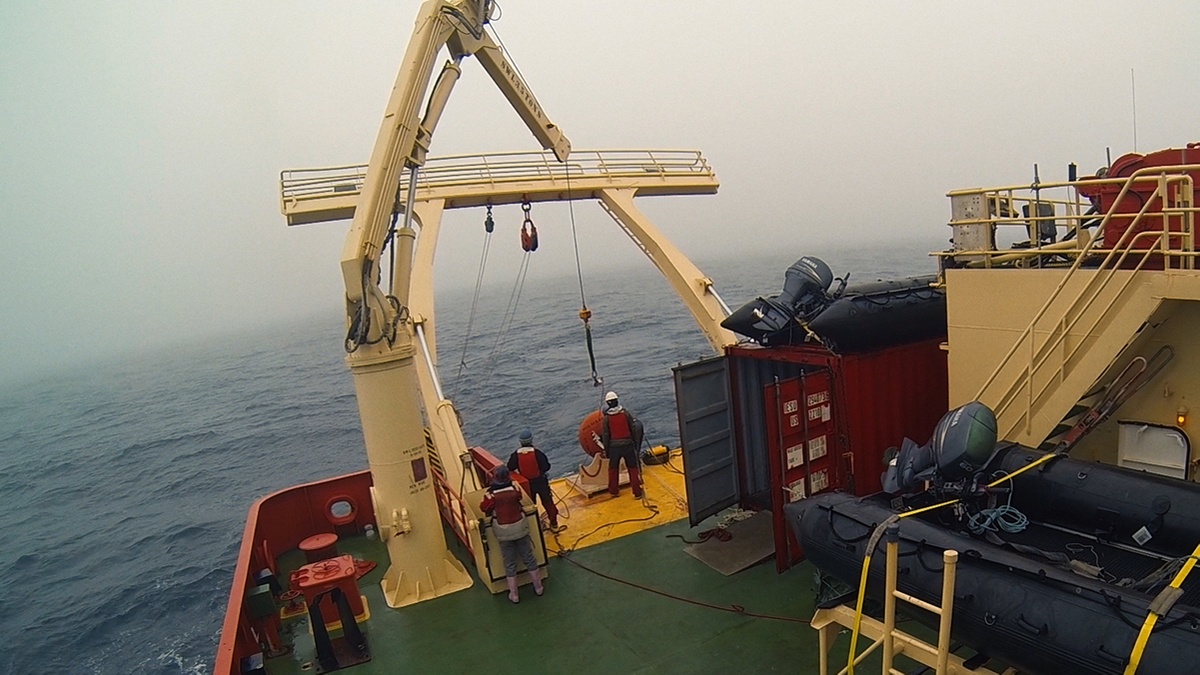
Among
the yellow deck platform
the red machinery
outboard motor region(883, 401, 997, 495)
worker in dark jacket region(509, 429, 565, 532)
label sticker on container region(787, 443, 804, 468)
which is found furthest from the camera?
the yellow deck platform

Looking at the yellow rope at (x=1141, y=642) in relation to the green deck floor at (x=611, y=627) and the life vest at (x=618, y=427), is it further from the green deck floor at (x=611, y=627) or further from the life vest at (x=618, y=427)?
the life vest at (x=618, y=427)

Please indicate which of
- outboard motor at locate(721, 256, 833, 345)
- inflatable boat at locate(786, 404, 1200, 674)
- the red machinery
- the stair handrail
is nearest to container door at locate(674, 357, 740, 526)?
outboard motor at locate(721, 256, 833, 345)

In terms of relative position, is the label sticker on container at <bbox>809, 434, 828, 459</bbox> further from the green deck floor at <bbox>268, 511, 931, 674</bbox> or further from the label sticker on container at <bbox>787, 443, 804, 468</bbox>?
the green deck floor at <bbox>268, 511, 931, 674</bbox>

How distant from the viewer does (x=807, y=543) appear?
18.8 ft

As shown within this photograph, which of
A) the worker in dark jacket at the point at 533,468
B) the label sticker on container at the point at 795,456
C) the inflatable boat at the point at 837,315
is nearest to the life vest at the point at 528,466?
the worker in dark jacket at the point at 533,468

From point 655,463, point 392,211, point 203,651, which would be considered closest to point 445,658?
point 392,211

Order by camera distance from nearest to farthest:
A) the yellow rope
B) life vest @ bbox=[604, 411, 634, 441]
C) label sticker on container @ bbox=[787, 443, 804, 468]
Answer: the yellow rope
label sticker on container @ bbox=[787, 443, 804, 468]
life vest @ bbox=[604, 411, 634, 441]

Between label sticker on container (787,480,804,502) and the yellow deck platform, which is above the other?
label sticker on container (787,480,804,502)

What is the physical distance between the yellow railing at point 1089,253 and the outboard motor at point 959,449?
1.25 meters

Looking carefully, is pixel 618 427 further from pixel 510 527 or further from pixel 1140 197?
pixel 1140 197

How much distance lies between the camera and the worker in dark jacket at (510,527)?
23.8 ft

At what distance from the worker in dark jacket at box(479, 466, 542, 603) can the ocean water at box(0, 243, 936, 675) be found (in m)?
6.17

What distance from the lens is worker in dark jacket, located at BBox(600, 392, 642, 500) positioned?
9.41 metres

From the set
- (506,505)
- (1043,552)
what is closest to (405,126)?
(506,505)
